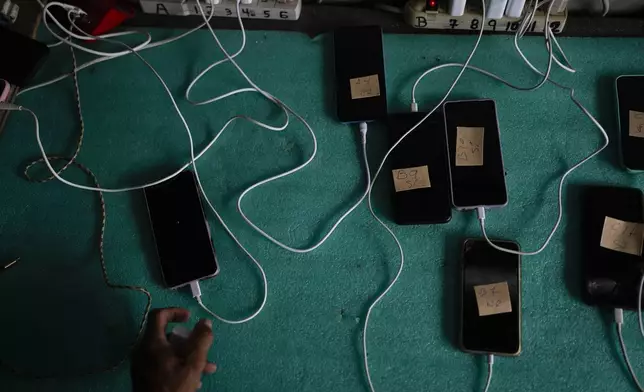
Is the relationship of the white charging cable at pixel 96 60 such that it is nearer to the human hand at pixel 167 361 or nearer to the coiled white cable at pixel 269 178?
the coiled white cable at pixel 269 178

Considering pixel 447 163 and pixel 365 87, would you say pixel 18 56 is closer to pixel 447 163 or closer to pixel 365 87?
pixel 365 87

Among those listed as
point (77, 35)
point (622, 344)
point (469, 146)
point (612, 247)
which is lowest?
point (622, 344)

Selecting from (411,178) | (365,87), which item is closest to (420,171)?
(411,178)

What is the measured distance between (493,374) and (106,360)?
0.65 meters

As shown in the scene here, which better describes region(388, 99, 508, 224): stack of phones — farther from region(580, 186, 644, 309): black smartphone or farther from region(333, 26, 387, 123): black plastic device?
region(580, 186, 644, 309): black smartphone

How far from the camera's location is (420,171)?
0.88 meters

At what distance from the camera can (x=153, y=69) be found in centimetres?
97

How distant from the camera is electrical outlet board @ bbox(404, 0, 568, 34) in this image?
943mm

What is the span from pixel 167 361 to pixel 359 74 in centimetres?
59

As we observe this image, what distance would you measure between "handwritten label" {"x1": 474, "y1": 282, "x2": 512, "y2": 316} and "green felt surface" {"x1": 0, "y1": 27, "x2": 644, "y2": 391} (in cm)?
4

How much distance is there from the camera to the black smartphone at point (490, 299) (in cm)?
82

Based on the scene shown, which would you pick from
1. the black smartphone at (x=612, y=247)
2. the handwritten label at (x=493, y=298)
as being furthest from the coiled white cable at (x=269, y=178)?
the black smartphone at (x=612, y=247)

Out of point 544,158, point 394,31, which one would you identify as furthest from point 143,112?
point 544,158

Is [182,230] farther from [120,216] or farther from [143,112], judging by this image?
[143,112]
